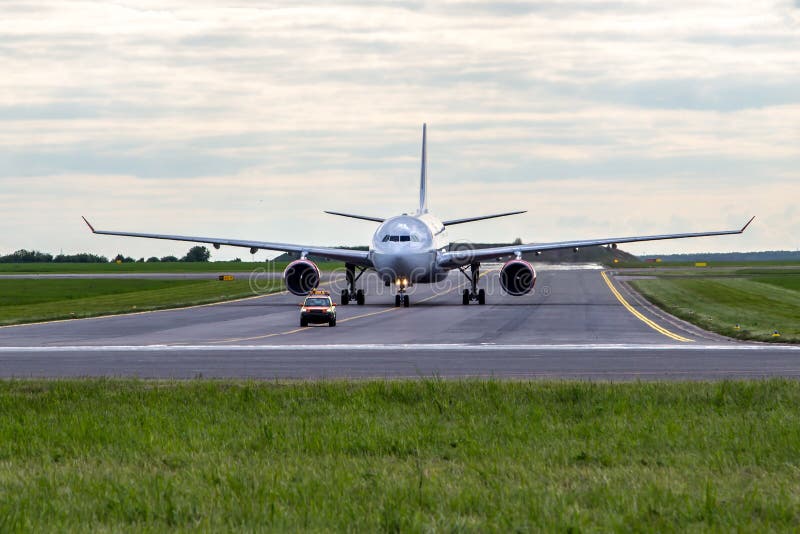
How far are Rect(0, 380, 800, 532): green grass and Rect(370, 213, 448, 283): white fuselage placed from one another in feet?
113

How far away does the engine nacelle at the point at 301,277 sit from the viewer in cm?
5562

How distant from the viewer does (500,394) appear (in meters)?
18.5

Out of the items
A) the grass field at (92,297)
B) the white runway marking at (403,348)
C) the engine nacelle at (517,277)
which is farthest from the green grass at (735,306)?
the grass field at (92,297)

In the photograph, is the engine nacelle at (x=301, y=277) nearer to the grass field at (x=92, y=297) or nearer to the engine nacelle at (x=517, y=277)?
the grass field at (x=92, y=297)

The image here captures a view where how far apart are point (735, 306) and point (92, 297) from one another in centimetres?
4214

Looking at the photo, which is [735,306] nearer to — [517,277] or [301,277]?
[517,277]

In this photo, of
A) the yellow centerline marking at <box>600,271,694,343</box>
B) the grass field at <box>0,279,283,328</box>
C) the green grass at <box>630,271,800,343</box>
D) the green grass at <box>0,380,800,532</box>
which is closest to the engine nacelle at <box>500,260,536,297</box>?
the yellow centerline marking at <box>600,271,694,343</box>

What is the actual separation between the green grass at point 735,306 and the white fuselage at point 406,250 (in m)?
12.6

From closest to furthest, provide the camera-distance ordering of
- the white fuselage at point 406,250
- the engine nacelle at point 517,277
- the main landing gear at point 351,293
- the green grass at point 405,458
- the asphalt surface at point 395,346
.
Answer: the green grass at point 405,458 → the asphalt surface at point 395,346 → the white fuselage at point 406,250 → the engine nacelle at point 517,277 → the main landing gear at point 351,293

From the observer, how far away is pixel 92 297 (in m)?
72.2

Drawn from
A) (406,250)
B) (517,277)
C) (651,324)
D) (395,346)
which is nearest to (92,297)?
(406,250)

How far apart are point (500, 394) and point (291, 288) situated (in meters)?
38.6

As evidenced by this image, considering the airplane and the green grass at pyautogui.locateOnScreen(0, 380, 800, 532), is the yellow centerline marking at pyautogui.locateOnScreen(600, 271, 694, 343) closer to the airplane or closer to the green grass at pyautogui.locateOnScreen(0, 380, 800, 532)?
the airplane

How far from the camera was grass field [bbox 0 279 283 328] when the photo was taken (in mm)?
52737
